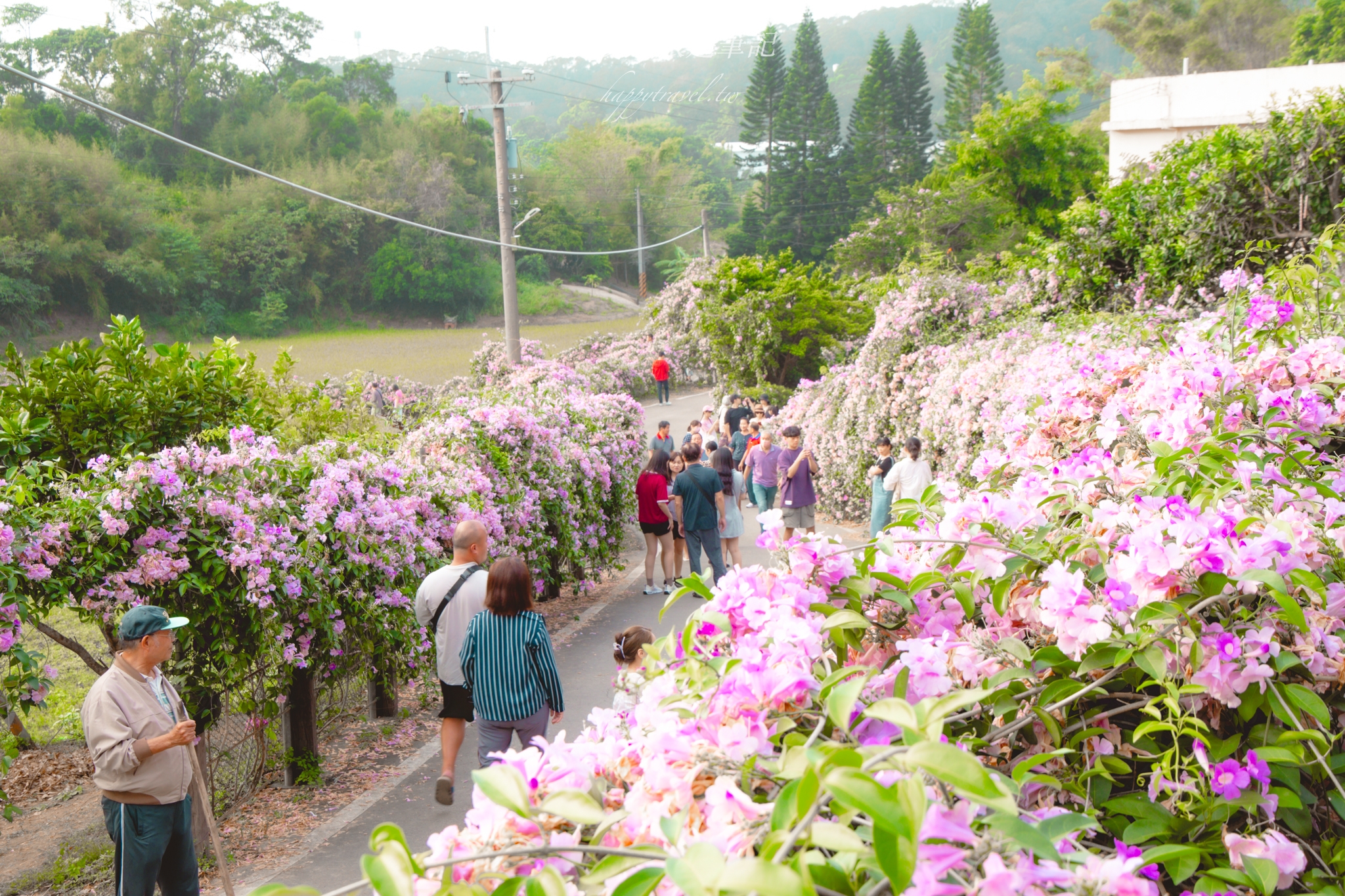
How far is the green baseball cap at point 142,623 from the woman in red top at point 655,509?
20.4 ft

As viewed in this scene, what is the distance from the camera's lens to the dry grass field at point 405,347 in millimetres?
41594

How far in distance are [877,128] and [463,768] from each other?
6060 centimetres

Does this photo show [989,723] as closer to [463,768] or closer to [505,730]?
[505,730]

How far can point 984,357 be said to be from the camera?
36.6ft

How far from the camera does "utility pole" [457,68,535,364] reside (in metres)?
17.4

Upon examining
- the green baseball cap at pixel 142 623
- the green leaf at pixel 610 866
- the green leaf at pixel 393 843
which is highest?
the green leaf at pixel 393 843

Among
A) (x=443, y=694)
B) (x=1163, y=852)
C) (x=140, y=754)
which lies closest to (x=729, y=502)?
(x=443, y=694)

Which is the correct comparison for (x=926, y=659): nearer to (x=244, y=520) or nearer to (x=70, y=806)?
(x=244, y=520)

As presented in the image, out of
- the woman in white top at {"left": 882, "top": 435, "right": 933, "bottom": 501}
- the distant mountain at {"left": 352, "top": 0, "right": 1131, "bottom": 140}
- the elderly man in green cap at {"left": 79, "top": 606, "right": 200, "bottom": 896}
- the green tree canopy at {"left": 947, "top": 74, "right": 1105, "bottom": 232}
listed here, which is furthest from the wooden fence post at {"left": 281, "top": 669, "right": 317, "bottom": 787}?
the distant mountain at {"left": 352, "top": 0, "right": 1131, "bottom": 140}

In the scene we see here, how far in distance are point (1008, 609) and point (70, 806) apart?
22.0 ft

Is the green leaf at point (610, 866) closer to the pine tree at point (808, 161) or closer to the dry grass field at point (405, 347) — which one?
the dry grass field at point (405, 347)

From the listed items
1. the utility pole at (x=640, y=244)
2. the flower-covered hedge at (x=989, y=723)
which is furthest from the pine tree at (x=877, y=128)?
the flower-covered hedge at (x=989, y=723)

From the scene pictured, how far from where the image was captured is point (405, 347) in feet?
172

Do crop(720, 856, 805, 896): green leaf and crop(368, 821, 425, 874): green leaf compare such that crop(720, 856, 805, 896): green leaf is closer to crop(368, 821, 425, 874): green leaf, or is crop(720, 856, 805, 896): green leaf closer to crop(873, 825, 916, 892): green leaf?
crop(873, 825, 916, 892): green leaf
